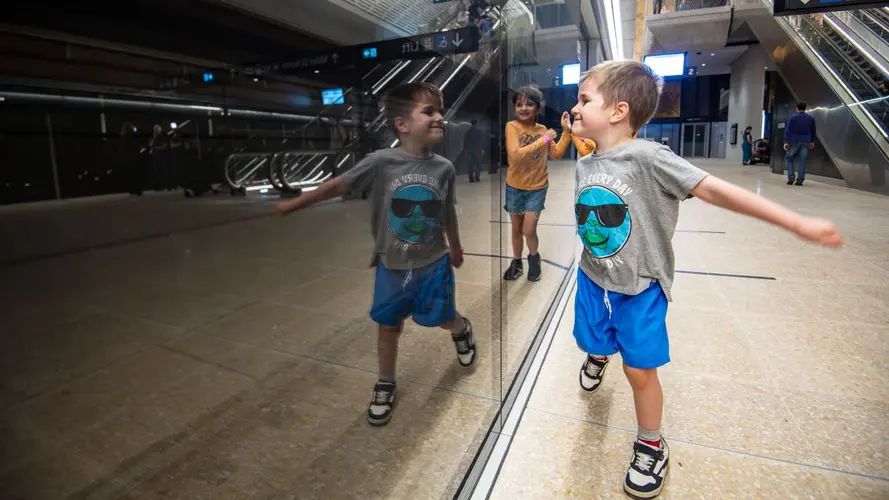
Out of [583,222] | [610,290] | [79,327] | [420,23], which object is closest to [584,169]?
[583,222]

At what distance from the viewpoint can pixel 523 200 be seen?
287cm

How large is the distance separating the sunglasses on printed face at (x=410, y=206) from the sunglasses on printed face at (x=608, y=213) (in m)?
0.42

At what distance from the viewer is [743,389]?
5.28ft

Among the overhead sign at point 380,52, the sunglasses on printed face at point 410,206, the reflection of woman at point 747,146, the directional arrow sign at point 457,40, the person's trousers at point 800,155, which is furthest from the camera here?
the reflection of woman at point 747,146

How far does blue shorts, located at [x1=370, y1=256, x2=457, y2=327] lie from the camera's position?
48.1 inches

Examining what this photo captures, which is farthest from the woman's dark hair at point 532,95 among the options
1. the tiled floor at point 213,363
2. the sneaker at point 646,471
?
the sneaker at point 646,471

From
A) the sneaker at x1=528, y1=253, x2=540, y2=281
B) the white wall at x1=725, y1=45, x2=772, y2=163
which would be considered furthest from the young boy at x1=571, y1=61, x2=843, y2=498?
the white wall at x1=725, y1=45, x2=772, y2=163

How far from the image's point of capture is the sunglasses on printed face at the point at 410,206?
111 centimetres

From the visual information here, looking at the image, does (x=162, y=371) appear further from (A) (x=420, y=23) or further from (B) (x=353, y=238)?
(A) (x=420, y=23)

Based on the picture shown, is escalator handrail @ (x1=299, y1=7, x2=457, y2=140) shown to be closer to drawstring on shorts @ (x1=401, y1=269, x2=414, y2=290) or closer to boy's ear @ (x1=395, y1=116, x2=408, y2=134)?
boy's ear @ (x1=395, y1=116, x2=408, y2=134)

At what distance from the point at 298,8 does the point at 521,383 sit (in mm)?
1409

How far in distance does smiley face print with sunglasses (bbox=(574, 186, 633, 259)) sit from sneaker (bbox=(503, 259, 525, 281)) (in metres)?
1.54

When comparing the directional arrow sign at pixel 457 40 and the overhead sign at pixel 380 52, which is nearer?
the overhead sign at pixel 380 52

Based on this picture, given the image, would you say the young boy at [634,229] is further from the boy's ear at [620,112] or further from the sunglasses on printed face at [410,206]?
the sunglasses on printed face at [410,206]
